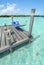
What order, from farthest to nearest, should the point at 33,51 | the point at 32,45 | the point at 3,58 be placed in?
the point at 32,45, the point at 33,51, the point at 3,58

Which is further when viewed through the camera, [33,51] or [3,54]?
[33,51]

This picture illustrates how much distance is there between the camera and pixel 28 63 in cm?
774

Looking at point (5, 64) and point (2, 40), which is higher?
point (2, 40)

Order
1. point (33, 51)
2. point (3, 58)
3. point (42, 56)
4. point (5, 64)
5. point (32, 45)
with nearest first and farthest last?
1. point (5, 64)
2. point (3, 58)
3. point (42, 56)
4. point (33, 51)
5. point (32, 45)

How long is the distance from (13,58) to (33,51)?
1.81 m

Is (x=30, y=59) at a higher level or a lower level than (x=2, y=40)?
lower

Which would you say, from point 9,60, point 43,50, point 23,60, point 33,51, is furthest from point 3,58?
point 43,50

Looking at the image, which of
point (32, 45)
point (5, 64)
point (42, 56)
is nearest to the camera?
point (5, 64)

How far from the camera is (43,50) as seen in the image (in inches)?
380

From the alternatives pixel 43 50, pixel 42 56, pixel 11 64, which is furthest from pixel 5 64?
pixel 43 50

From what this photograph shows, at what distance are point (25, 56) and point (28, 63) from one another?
0.84m

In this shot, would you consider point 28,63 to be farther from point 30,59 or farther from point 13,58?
point 13,58

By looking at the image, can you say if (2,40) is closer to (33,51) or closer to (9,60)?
(9,60)

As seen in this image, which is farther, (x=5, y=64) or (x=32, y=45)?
(x=32, y=45)
